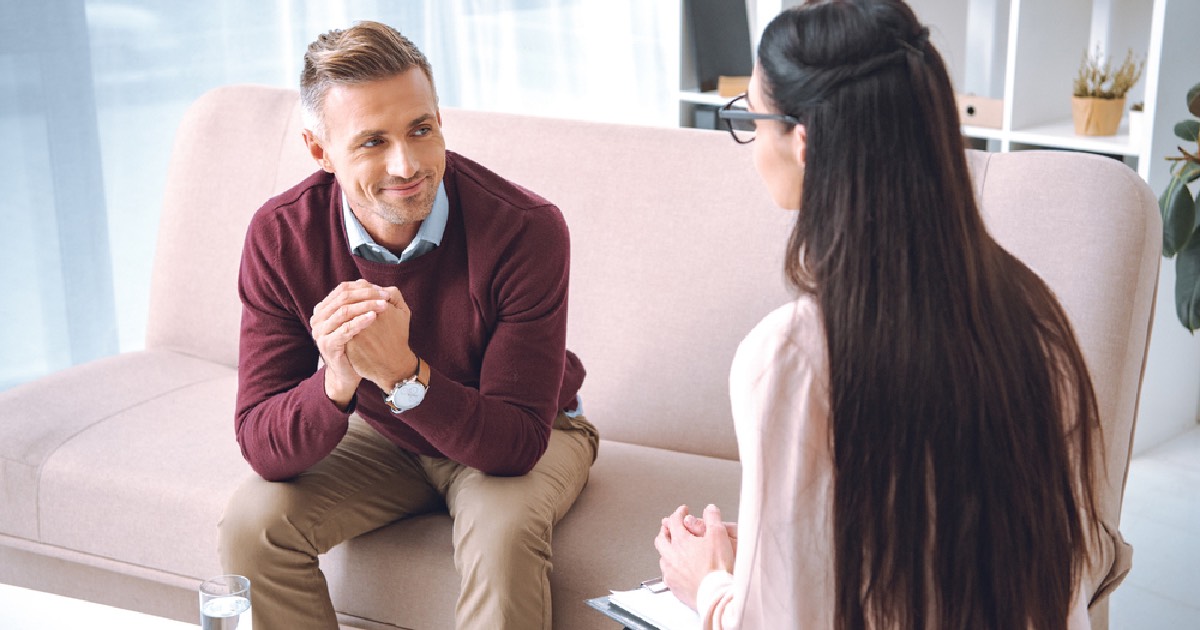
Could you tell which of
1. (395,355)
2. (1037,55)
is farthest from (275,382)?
(1037,55)

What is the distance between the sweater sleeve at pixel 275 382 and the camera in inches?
65.1

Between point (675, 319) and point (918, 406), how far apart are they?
1.11m

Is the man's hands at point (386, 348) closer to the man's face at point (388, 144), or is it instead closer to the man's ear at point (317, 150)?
the man's face at point (388, 144)

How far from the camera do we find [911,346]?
963 millimetres

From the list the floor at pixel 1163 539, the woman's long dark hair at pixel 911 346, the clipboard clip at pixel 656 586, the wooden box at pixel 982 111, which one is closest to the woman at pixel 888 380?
the woman's long dark hair at pixel 911 346

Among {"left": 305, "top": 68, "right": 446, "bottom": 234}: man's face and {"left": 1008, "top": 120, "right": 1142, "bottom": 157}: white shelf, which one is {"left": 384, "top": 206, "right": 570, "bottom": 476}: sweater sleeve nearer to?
{"left": 305, "top": 68, "right": 446, "bottom": 234}: man's face

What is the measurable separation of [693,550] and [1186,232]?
148cm

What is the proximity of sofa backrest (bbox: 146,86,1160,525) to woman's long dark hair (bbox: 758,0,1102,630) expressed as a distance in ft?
2.29

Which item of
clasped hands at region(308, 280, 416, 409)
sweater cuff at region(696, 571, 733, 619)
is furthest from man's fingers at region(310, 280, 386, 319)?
sweater cuff at region(696, 571, 733, 619)

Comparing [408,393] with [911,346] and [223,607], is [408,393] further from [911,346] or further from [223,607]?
[911,346]

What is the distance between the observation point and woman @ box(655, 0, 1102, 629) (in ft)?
3.18

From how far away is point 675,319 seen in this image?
207 cm

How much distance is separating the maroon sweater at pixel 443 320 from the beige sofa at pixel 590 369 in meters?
0.19

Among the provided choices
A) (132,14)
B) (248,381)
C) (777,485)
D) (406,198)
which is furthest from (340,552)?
(132,14)
